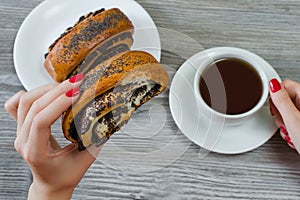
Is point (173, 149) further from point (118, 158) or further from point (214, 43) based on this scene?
point (214, 43)

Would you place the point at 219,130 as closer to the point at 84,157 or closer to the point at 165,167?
the point at 165,167

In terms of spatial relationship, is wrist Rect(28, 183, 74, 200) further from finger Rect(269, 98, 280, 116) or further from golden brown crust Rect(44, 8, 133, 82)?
finger Rect(269, 98, 280, 116)

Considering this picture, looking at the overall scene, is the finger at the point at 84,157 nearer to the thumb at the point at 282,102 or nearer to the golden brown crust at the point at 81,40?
the golden brown crust at the point at 81,40

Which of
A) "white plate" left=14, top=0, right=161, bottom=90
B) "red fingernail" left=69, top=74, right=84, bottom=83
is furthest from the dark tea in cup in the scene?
"red fingernail" left=69, top=74, right=84, bottom=83

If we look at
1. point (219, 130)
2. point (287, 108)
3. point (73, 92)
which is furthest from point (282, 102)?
point (73, 92)

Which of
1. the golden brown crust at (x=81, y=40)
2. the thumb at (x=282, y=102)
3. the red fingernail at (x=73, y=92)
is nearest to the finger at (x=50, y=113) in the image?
the red fingernail at (x=73, y=92)
